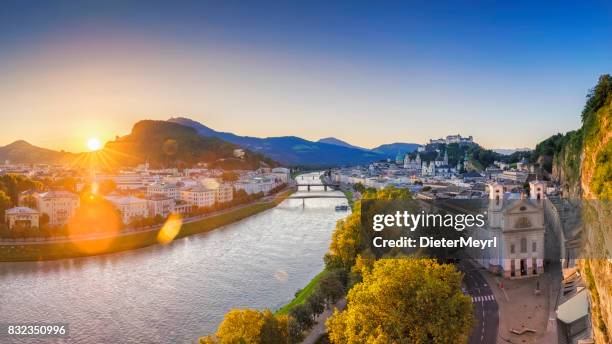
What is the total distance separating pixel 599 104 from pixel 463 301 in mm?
3985

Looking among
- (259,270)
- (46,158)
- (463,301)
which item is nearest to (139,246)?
(259,270)

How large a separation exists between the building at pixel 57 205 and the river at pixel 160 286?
6137 mm

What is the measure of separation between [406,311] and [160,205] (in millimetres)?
20443

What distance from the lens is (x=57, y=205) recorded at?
21.7 meters

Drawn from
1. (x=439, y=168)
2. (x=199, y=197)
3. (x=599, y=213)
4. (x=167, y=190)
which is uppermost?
(x=439, y=168)

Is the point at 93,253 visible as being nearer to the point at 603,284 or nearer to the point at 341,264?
the point at 341,264

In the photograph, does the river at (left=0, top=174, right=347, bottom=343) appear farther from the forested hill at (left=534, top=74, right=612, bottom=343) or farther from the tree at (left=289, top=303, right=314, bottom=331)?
the forested hill at (left=534, top=74, right=612, bottom=343)

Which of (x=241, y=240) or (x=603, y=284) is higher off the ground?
(x=603, y=284)

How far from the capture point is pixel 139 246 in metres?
17.8

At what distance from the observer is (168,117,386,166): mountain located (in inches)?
4924

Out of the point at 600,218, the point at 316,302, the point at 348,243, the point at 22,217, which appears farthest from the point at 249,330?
the point at 22,217

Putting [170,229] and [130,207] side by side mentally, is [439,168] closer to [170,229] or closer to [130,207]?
[130,207]

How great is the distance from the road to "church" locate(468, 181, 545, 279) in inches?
24.1

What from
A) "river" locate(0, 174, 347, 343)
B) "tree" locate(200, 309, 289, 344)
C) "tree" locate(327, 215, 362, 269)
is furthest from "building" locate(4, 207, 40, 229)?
"tree" locate(200, 309, 289, 344)
